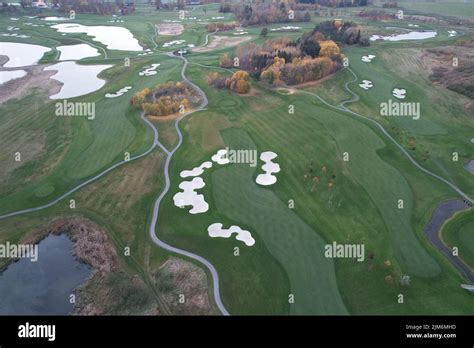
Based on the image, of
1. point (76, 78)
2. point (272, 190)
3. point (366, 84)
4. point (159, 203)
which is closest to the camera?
point (159, 203)

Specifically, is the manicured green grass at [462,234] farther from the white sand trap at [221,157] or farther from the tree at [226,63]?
the tree at [226,63]

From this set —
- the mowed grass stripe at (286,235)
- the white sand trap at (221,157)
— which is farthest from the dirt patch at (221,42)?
the mowed grass stripe at (286,235)

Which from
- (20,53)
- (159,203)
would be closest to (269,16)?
(20,53)

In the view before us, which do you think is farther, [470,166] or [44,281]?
[470,166]

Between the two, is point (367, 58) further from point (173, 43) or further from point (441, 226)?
point (441, 226)

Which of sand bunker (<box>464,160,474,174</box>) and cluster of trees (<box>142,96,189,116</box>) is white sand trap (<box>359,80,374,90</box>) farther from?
cluster of trees (<box>142,96,189,116</box>)

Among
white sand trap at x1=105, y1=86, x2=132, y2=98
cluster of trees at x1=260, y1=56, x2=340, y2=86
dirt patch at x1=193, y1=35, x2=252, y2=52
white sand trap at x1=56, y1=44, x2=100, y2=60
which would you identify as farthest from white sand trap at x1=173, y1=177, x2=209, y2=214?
white sand trap at x1=56, y1=44, x2=100, y2=60
